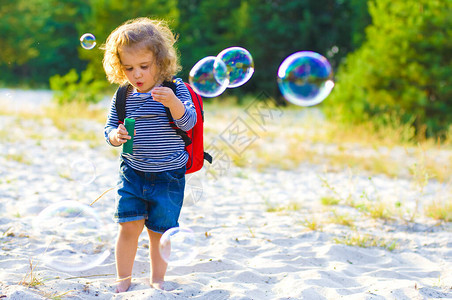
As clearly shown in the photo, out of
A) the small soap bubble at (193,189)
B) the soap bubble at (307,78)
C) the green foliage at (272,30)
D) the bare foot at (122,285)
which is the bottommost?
the bare foot at (122,285)

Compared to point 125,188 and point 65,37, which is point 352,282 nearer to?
point 125,188

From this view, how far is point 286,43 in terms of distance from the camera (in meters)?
18.6

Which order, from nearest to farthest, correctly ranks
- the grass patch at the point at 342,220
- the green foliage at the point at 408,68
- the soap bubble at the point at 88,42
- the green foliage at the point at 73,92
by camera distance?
the soap bubble at the point at 88,42, the grass patch at the point at 342,220, the green foliage at the point at 408,68, the green foliage at the point at 73,92

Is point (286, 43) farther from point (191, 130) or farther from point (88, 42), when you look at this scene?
point (191, 130)

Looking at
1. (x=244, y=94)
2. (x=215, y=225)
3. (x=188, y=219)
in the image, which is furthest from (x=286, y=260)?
(x=244, y=94)

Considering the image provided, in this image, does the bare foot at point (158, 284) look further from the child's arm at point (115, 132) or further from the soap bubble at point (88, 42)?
the soap bubble at point (88, 42)

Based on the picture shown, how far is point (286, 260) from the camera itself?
115 inches

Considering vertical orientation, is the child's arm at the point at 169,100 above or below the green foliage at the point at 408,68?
below

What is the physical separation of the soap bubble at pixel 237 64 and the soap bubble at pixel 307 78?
305mm

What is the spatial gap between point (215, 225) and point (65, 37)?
2320 cm

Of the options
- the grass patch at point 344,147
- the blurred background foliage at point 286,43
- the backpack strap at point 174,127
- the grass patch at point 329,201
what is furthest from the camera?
the blurred background foliage at point 286,43

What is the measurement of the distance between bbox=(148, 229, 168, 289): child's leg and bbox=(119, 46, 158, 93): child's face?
0.79 m

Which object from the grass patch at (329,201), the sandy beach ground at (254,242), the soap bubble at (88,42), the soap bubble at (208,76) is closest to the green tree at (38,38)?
the sandy beach ground at (254,242)

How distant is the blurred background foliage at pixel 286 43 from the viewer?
7.79m
